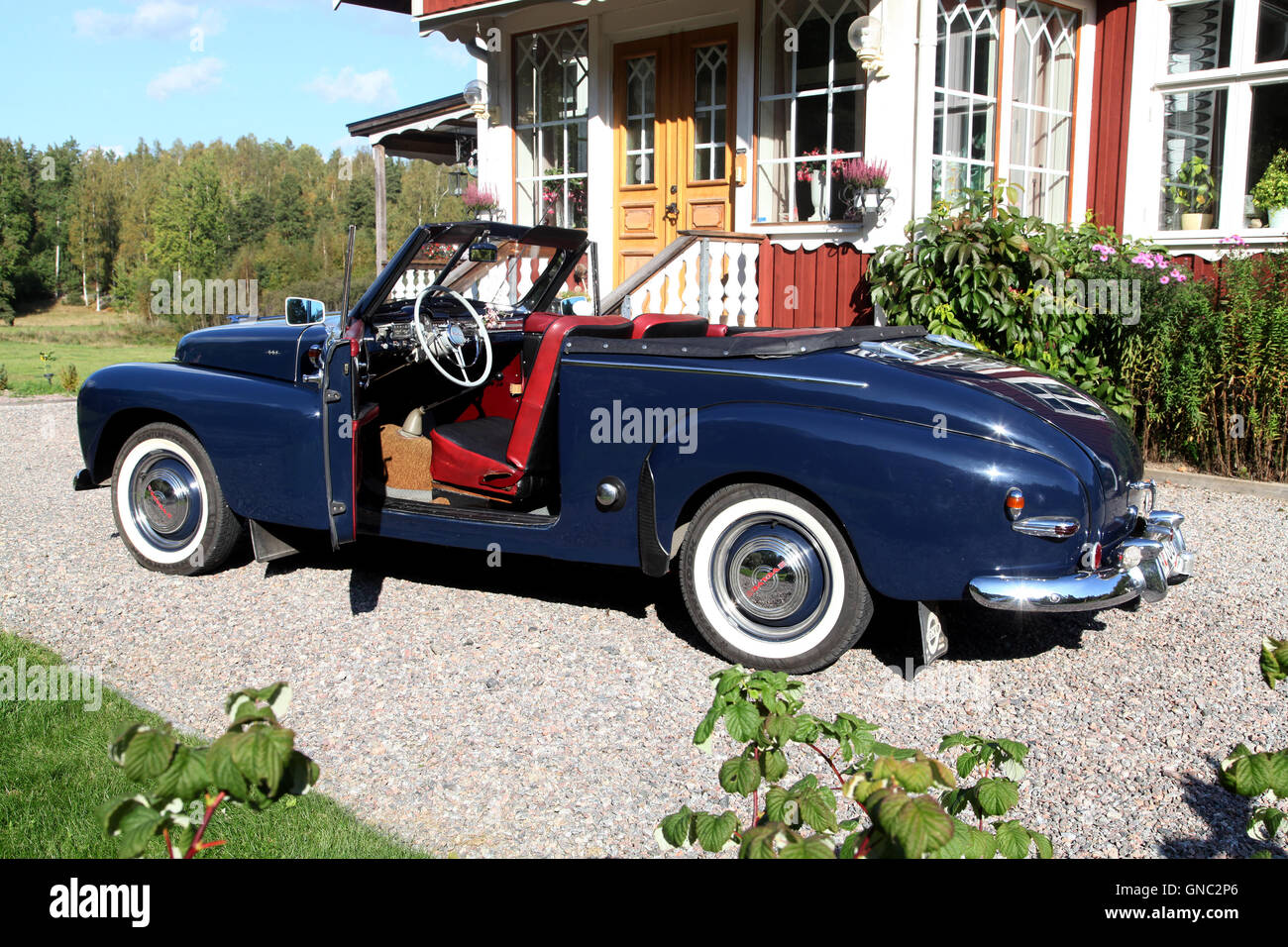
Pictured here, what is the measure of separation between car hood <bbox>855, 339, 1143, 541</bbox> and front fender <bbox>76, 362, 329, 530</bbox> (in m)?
2.49

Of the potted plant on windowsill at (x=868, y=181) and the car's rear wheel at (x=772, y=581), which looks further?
the potted plant on windowsill at (x=868, y=181)

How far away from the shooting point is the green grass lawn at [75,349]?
1681cm

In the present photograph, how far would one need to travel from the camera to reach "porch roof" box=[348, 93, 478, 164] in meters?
14.7

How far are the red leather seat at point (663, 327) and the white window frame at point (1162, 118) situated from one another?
19.2 ft

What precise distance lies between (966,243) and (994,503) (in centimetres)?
472

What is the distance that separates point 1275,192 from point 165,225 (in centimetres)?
5786

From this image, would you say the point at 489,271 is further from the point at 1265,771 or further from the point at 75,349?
the point at 75,349

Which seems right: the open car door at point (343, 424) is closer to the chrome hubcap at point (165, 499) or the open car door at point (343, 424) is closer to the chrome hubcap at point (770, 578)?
the chrome hubcap at point (165, 499)

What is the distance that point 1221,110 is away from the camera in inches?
368

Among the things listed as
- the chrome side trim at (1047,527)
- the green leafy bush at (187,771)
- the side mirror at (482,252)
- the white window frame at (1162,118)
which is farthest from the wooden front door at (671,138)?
the green leafy bush at (187,771)

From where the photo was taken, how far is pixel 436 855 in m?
2.87

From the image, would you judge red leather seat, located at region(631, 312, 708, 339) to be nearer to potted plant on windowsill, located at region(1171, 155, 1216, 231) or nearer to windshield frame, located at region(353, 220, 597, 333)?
windshield frame, located at region(353, 220, 597, 333)
